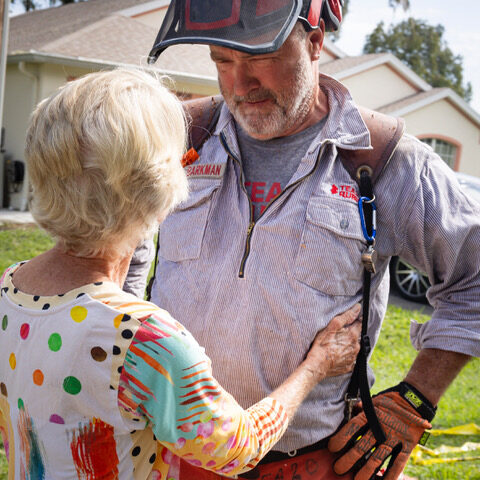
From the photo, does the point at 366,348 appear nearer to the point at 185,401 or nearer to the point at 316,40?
the point at 185,401

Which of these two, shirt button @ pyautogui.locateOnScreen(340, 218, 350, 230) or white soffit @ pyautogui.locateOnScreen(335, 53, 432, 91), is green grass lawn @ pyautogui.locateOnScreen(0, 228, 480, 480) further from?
white soffit @ pyautogui.locateOnScreen(335, 53, 432, 91)

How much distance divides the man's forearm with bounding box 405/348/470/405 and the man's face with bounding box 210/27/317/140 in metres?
1.01

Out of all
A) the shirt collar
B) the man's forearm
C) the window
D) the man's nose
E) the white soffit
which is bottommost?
the window

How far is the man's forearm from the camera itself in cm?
214

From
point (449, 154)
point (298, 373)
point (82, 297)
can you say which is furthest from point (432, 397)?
point (449, 154)

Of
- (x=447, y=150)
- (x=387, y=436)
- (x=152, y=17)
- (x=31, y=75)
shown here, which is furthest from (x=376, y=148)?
(x=447, y=150)

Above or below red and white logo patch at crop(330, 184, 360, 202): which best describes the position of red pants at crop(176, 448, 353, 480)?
below

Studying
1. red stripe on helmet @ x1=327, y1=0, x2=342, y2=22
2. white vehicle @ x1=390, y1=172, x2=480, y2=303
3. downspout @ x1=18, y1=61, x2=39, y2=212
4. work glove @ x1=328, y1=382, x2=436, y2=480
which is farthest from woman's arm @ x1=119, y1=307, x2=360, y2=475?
downspout @ x1=18, y1=61, x2=39, y2=212

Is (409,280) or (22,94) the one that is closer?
(409,280)

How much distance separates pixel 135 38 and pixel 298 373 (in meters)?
15.2

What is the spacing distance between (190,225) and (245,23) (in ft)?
2.43

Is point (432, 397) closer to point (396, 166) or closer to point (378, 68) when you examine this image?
point (396, 166)

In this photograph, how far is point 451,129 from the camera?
2122 centimetres

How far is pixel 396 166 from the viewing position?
2.12 metres
